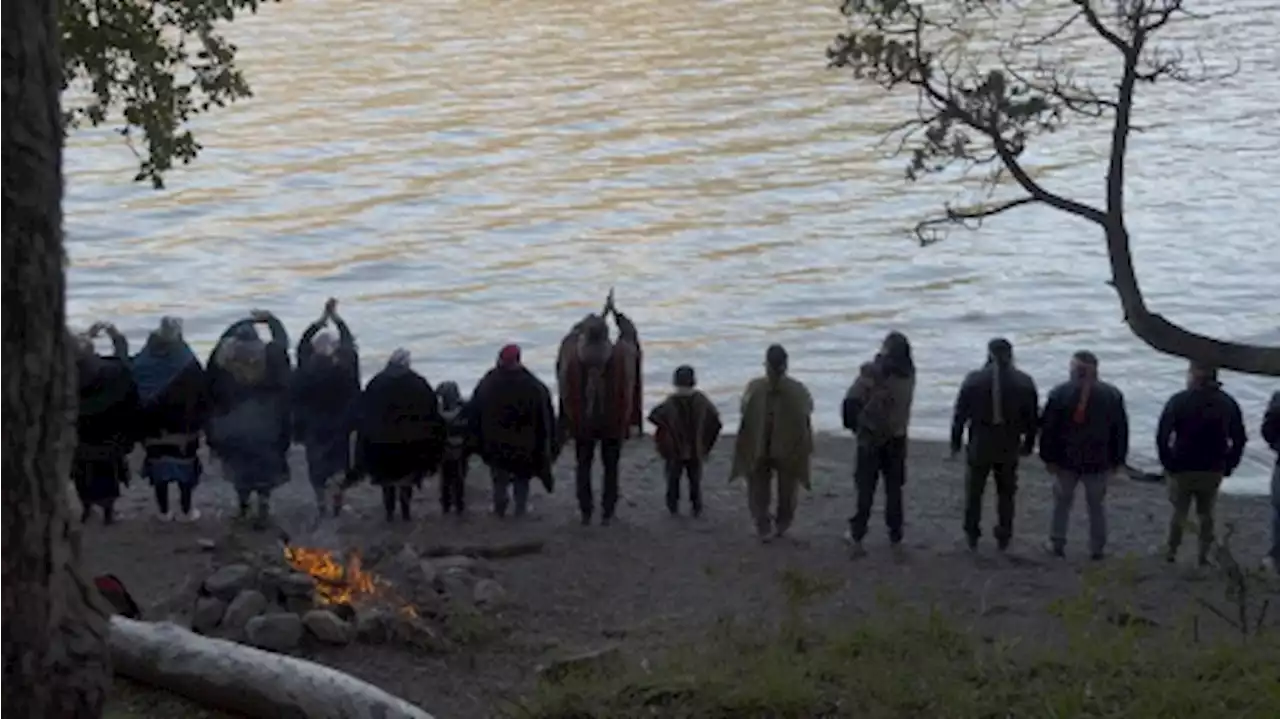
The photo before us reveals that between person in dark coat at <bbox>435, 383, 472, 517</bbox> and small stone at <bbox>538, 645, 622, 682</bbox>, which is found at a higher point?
person in dark coat at <bbox>435, 383, 472, 517</bbox>

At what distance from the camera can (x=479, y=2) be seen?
6053cm

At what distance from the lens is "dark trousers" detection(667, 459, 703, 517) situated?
15.2 metres

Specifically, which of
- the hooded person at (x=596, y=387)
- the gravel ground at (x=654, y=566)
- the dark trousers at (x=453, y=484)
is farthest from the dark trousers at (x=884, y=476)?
the dark trousers at (x=453, y=484)

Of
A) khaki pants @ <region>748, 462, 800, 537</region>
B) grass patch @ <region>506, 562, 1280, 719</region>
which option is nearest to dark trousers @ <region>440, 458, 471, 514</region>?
khaki pants @ <region>748, 462, 800, 537</region>

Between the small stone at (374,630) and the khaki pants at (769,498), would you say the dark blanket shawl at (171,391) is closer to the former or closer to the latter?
the small stone at (374,630)

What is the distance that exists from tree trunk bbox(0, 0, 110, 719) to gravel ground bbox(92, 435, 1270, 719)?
3.79m

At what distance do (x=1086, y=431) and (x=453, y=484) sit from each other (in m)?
5.11

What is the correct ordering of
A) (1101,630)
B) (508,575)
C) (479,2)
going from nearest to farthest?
1. (1101,630)
2. (508,575)
3. (479,2)

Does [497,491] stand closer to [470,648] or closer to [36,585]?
[470,648]

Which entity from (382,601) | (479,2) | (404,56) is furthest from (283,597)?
(479,2)

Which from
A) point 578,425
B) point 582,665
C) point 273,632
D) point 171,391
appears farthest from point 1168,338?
point 171,391

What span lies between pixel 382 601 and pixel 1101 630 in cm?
433

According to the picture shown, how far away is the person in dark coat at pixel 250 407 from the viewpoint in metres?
13.7

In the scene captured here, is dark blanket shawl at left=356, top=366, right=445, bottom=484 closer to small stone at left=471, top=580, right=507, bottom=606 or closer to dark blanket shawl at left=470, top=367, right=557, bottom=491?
dark blanket shawl at left=470, top=367, right=557, bottom=491
